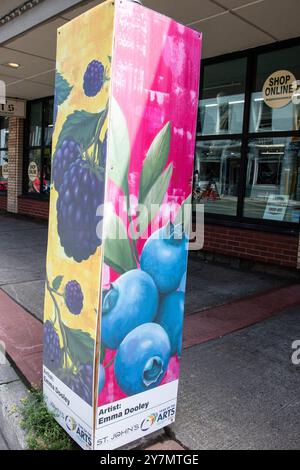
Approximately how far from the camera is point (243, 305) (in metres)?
4.43

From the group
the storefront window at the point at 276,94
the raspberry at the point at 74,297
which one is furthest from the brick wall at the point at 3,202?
the raspberry at the point at 74,297

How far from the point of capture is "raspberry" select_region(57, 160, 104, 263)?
1909 mm

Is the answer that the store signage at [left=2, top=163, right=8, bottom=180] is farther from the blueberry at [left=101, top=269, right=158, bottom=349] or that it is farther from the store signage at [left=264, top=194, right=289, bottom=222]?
the blueberry at [left=101, top=269, right=158, bottom=349]

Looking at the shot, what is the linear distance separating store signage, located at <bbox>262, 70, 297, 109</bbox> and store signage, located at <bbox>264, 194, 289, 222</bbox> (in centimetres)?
A: 132

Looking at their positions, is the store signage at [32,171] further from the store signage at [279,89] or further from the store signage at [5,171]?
the store signage at [279,89]

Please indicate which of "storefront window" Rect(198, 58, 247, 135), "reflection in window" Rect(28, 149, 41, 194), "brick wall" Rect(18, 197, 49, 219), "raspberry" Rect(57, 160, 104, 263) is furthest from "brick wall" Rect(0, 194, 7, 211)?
"raspberry" Rect(57, 160, 104, 263)

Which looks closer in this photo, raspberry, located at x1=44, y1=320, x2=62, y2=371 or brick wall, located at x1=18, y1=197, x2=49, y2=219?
raspberry, located at x1=44, y1=320, x2=62, y2=371

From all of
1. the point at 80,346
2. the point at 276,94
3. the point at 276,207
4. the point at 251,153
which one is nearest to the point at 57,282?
the point at 80,346

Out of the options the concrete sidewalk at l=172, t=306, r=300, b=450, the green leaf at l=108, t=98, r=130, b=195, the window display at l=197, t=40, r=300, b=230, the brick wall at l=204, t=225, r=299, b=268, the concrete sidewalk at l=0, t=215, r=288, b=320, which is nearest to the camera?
the green leaf at l=108, t=98, r=130, b=195

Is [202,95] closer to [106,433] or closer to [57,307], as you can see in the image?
[57,307]

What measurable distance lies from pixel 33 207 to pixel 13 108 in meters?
2.74

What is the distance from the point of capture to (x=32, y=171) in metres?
11.6

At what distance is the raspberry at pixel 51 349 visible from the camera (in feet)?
7.32

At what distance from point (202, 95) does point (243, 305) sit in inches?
162
